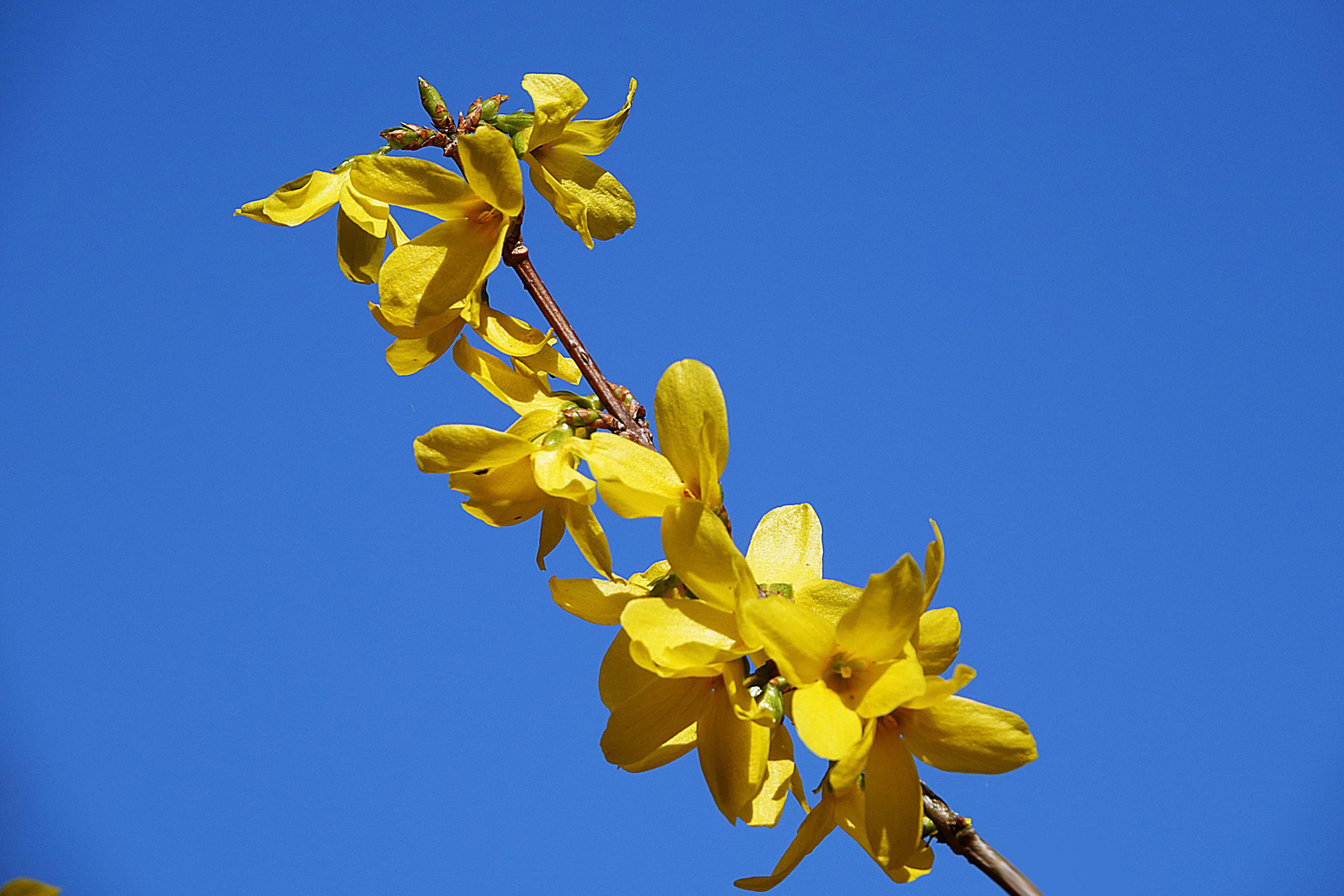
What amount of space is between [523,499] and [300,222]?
0.65 meters

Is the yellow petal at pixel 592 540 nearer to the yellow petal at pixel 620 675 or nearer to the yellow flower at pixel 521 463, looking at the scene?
the yellow flower at pixel 521 463

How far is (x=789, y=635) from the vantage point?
931 millimetres

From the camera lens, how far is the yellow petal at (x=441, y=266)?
4.06ft

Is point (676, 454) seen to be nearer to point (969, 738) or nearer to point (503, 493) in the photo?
point (503, 493)

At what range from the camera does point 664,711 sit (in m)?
1.08

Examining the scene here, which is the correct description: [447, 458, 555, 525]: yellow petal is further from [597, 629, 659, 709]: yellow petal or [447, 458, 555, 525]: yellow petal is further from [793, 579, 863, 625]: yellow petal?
[793, 579, 863, 625]: yellow petal

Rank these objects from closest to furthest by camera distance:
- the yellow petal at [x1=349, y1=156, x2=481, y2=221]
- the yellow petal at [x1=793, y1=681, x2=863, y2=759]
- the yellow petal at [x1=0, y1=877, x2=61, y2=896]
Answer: the yellow petal at [x1=0, y1=877, x2=61, y2=896] < the yellow petal at [x1=793, y1=681, x2=863, y2=759] < the yellow petal at [x1=349, y1=156, x2=481, y2=221]

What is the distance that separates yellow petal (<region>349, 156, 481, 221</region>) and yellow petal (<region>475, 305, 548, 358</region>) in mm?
186

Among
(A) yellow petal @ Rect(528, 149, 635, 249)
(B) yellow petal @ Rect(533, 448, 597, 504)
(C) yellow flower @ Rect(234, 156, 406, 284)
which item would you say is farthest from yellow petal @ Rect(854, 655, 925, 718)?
(C) yellow flower @ Rect(234, 156, 406, 284)

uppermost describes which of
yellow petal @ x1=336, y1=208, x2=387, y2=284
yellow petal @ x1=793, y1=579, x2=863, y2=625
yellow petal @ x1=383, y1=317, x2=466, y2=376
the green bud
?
the green bud

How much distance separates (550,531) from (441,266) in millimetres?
466

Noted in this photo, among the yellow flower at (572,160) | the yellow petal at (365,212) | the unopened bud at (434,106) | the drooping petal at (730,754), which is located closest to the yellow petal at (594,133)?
the yellow flower at (572,160)

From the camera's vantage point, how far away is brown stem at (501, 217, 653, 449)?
1.31m

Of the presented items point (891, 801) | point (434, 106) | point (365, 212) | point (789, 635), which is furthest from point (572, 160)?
point (891, 801)
